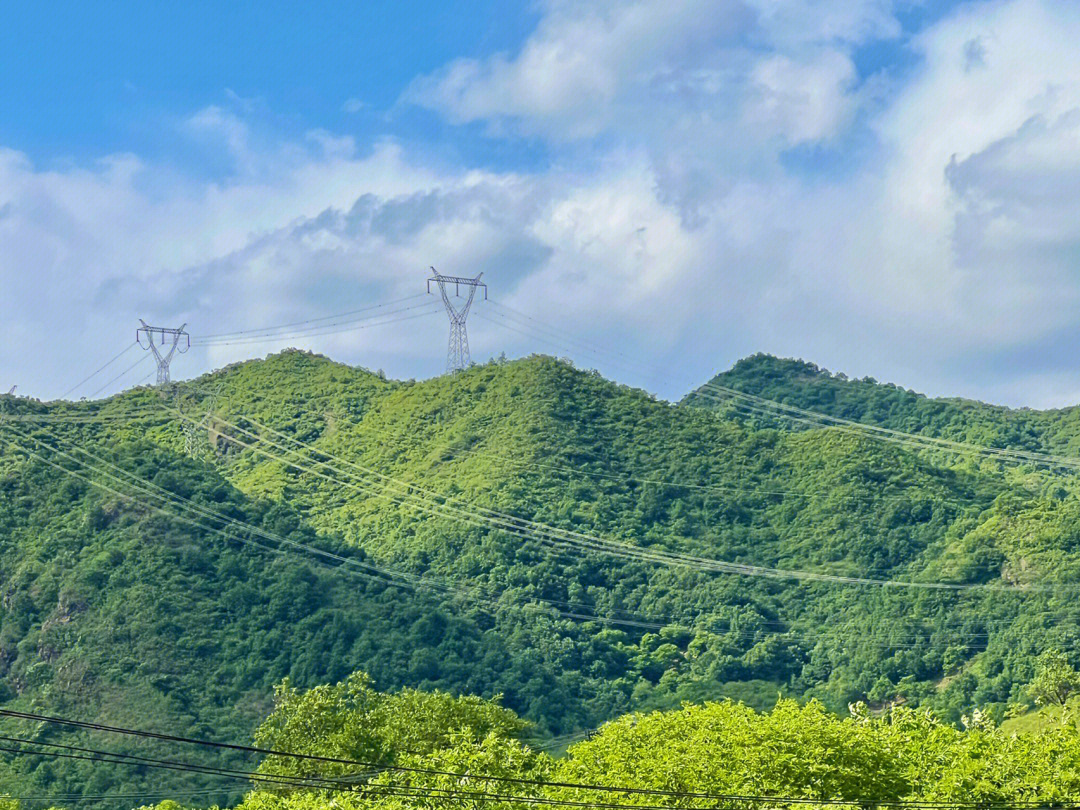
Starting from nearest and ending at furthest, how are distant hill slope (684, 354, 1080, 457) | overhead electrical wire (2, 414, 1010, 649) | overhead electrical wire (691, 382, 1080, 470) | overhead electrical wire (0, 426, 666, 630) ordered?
overhead electrical wire (2, 414, 1010, 649), overhead electrical wire (0, 426, 666, 630), overhead electrical wire (691, 382, 1080, 470), distant hill slope (684, 354, 1080, 457)

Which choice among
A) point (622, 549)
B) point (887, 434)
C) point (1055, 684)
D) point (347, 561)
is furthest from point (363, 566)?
point (887, 434)

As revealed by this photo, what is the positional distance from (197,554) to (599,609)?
21618 mm

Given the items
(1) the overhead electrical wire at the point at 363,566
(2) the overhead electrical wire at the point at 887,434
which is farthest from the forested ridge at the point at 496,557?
(2) the overhead electrical wire at the point at 887,434

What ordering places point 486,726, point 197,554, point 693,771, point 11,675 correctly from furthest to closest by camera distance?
point 197,554 < point 11,675 < point 486,726 < point 693,771

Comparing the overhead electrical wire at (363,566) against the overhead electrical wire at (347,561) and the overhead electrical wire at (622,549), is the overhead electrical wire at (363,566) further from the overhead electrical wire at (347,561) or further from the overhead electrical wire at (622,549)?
the overhead electrical wire at (622,549)

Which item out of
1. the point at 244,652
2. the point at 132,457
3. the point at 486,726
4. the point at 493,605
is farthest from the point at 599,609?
the point at 486,726

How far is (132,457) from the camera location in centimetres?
9225

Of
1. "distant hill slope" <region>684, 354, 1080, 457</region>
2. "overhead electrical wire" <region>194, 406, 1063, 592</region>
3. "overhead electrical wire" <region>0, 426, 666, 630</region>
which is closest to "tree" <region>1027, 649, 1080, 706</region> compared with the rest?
"overhead electrical wire" <region>194, 406, 1063, 592</region>

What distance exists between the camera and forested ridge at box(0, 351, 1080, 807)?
7800 centimetres

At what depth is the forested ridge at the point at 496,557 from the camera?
78.0 metres

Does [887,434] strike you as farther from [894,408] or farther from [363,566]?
[363,566]

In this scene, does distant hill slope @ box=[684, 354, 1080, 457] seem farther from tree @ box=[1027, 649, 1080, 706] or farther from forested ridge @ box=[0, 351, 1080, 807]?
tree @ box=[1027, 649, 1080, 706]

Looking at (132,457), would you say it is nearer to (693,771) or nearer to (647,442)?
(647,442)

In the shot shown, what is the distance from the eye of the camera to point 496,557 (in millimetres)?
92500
